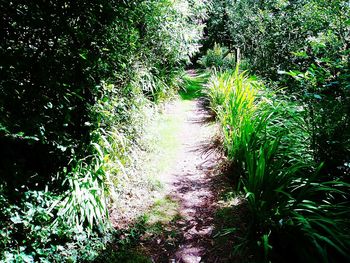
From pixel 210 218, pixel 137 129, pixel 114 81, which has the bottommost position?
pixel 210 218

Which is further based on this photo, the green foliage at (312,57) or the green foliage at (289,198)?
the green foliage at (312,57)

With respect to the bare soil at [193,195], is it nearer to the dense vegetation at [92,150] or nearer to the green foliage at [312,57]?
the dense vegetation at [92,150]

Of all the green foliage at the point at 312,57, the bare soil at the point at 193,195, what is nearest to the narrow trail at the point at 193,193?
the bare soil at the point at 193,195

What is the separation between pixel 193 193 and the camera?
3.72m

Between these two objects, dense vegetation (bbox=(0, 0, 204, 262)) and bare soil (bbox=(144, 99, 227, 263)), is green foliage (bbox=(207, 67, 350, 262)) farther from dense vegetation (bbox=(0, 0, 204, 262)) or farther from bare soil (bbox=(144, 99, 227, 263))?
dense vegetation (bbox=(0, 0, 204, 262))

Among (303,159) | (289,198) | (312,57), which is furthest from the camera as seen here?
(312,57)

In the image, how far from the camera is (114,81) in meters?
4.11

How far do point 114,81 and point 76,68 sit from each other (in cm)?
145

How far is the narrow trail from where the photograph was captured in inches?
106

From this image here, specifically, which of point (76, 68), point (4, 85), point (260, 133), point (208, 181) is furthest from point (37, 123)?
point (260, 133)

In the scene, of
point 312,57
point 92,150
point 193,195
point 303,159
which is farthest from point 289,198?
point 312,57

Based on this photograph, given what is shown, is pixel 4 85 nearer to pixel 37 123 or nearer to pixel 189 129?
pixel 37 123

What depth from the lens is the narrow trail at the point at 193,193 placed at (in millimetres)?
2697

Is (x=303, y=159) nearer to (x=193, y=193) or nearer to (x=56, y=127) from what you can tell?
(x=193, y=193)
